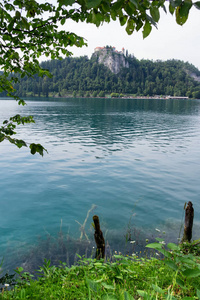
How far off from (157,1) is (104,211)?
41.0 ft

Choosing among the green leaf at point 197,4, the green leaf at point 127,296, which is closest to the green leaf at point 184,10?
the green leaf at point 197,4

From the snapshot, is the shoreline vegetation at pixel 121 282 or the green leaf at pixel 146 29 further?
the shoreline vegetation at pixel 121 282

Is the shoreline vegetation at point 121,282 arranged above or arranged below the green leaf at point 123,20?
below

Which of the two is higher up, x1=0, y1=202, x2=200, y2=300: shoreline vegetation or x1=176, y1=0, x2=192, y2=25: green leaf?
x1=176, y1=0, x2=192, y2=25: green leaf

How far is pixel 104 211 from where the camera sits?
14.0 m

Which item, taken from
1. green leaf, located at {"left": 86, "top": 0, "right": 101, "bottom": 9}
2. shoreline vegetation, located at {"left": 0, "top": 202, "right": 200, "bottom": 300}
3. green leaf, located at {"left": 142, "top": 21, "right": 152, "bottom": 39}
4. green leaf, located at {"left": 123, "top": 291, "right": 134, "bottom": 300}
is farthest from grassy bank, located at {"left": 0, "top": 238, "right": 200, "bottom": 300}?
green leaf, located at {"left": 86, "top": 0, "right": 101, "bottom": 9}

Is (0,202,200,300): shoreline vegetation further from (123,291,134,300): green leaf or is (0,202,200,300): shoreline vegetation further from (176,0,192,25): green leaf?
(176,0,192,25): green leaf

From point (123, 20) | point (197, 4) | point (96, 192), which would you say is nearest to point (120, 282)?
point (123, 20)

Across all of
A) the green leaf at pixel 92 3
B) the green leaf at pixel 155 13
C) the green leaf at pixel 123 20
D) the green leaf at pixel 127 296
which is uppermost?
the green leaf at pixel 123 20

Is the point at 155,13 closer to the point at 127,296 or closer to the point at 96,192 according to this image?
the point at 127,296

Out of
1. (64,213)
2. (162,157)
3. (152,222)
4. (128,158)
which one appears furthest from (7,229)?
(162,157)

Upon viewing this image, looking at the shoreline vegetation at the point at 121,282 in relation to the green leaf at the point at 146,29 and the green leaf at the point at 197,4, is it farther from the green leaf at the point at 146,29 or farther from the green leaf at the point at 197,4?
the green leaf at the point at 197,4

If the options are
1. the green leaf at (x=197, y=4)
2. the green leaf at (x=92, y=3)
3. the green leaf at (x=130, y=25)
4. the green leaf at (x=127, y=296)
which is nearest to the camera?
the green leaf at (x=92, y=3)

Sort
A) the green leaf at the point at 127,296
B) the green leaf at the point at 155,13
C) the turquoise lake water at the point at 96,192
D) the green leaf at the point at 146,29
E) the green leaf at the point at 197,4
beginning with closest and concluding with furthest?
the green leaf at the point at 197,4, the green leaf at the point at 155,13, the green leaf at the point at 146,29, the green leaf at the point at 127,296, the turquoise lake water at the point at 96,192
